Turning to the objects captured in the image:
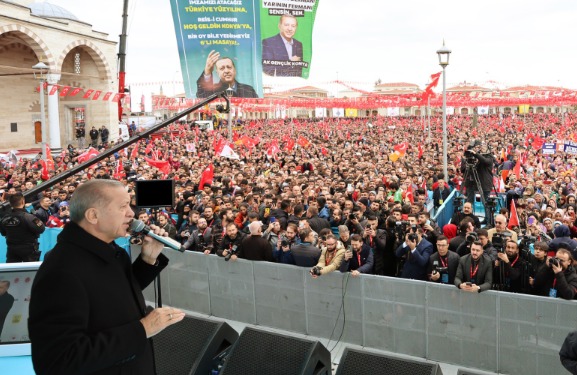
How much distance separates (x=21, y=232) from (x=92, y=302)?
768 centimetres

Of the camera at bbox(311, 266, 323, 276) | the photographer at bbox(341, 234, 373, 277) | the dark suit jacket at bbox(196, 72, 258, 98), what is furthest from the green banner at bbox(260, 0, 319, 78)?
the camera at bbox(311, 266, 323, 276)

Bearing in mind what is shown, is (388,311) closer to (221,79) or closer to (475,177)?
(475,177)

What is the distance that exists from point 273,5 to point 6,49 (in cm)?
1898

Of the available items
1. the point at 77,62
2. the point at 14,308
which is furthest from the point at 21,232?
the point at 77,62

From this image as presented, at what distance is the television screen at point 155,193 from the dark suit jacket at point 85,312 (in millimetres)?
3543

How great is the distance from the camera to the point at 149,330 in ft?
7.66

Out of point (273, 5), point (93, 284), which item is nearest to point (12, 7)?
point (273, 5)

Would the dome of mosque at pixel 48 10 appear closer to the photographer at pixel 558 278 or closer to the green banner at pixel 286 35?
the green banner at pixel 286 35

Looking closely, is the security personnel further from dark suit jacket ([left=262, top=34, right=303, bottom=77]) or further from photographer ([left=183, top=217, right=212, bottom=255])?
dark suit jacket ([left=262, top=34, right=303, bottom=77])

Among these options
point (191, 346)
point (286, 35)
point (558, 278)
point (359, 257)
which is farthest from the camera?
point (286, 35)

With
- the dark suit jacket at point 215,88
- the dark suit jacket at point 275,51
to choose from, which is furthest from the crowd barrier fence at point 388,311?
the dark suit jacket at point 275,51

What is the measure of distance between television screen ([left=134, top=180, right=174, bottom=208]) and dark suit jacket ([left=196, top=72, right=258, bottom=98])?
20.7 metres

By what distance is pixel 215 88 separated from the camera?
26.6 metres

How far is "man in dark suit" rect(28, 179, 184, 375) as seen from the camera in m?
2.10
